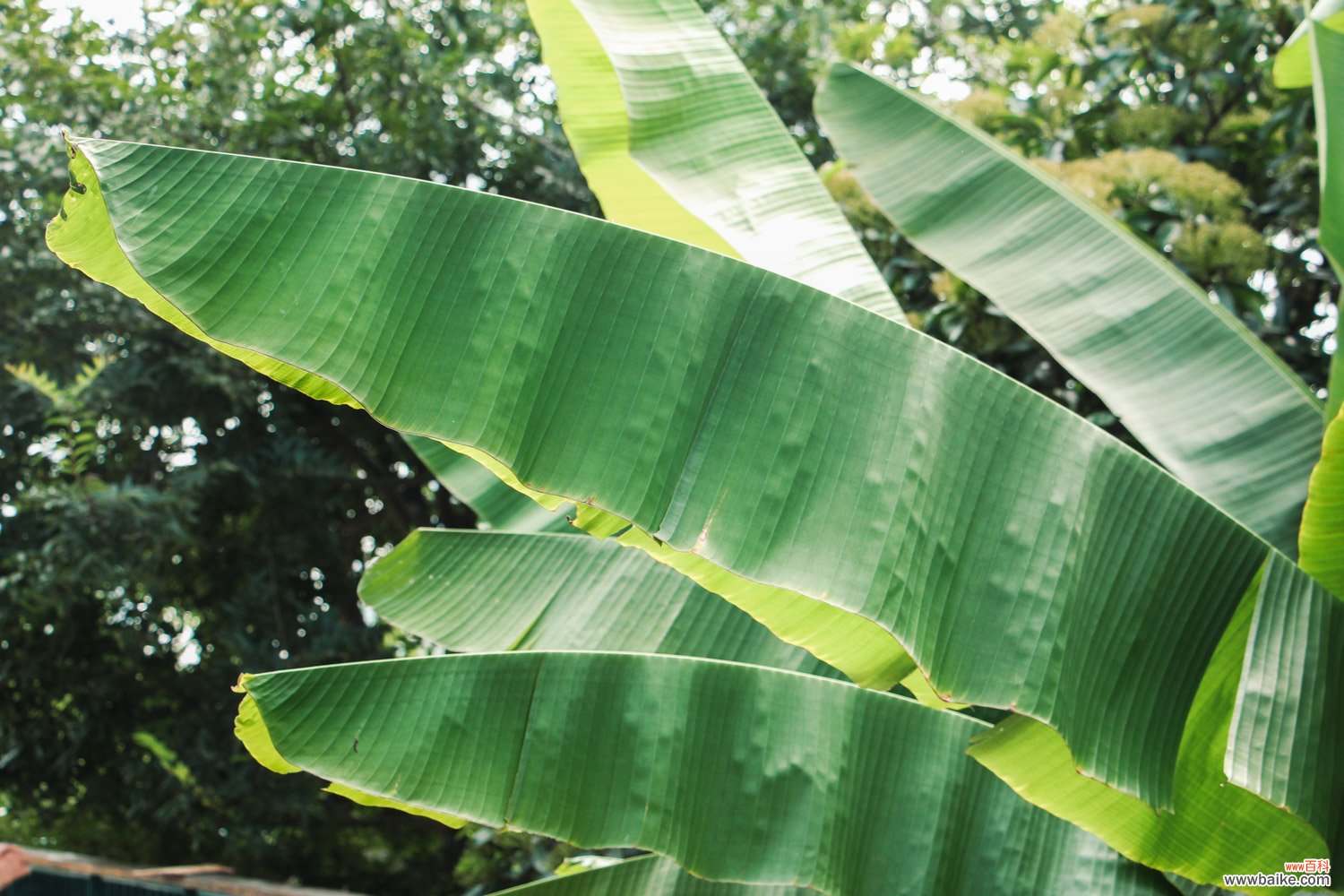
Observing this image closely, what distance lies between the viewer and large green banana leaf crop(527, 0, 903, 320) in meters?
2.25

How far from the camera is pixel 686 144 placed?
2375 mm

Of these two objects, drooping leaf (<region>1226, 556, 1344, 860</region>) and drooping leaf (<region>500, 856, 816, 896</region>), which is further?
drooping leaf (<region>500, 856, 816, 896</region>)

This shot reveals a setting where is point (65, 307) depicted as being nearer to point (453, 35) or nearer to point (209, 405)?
point (209, 405)

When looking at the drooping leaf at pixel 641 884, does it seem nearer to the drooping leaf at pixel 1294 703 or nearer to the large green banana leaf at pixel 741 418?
A: the large green banana leaf at pixel 741 418

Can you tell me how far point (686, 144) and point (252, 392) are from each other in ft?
9.44

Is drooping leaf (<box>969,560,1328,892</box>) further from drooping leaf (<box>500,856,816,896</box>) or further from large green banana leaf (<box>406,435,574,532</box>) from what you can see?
large green banana leaf (<box>406,435,574,532</box>)

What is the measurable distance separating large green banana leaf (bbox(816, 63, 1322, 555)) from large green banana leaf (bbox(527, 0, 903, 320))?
11.4 inches

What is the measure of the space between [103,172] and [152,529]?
330 centimetres

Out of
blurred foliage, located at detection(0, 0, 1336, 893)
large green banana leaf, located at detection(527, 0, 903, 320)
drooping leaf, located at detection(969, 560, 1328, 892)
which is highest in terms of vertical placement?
large green banana leaf, located at detection(527, 0, 903, 320)

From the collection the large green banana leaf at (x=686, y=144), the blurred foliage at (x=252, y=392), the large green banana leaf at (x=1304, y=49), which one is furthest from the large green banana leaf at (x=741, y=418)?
the blurred foliage at (x=252, y=392)

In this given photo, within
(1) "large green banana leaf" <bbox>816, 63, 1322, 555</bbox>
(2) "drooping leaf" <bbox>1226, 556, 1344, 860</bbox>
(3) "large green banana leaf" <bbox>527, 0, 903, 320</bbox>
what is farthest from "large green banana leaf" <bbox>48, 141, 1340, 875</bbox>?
(3) "large green banana leaf" <bbox>527, 0, 903, 320</bbox>

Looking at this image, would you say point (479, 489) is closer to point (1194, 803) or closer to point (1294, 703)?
point (1194, 803)

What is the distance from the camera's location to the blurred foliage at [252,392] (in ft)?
12.6

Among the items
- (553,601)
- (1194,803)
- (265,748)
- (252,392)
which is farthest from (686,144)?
(252,392)
